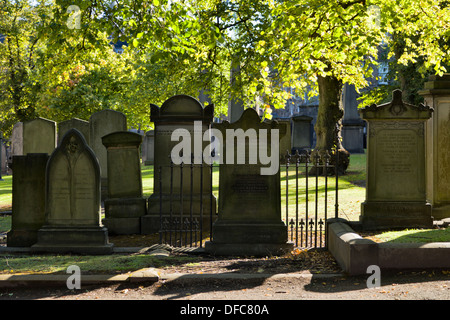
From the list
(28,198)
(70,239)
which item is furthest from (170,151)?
(70,239)

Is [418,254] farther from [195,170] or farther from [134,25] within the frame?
[134,25]

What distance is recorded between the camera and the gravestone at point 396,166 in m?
9.15

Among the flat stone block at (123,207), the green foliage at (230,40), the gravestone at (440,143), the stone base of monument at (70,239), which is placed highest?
the green foliage at (230,40)

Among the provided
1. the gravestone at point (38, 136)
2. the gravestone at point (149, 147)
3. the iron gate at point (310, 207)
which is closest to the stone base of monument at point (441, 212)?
the iron gate at point (310, 207)

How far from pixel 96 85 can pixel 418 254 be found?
988 inches

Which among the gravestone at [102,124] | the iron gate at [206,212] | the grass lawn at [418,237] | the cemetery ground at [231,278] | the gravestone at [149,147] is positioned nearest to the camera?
the cemetery ground at [231,278]

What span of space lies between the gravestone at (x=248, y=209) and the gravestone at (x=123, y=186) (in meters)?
3.04

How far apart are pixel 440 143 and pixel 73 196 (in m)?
6.99

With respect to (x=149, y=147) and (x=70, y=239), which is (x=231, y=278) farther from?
(x=149, y=147)

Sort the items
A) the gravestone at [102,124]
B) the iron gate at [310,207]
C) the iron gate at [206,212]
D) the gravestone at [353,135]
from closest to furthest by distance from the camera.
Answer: the iron gate at [206,212] < the iron gate at [310,207] < the gravestone at [102,124] < the gravestone at [353,135]

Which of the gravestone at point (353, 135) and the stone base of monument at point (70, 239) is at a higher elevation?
the gravestone at point (353, 135)

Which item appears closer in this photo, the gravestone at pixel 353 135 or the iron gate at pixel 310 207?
the iron gate at pixel 310 207

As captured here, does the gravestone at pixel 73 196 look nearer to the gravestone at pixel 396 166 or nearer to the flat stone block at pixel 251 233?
the flat stone block at pixel 251 233
